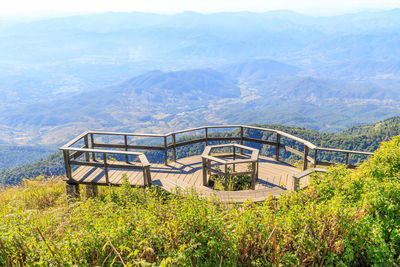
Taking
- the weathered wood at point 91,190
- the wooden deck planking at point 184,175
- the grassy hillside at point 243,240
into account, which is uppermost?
the grassy hillside at point 243,240

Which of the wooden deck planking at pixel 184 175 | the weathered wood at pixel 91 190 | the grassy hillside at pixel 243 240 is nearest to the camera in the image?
the grassy hillside at pixel 243 240

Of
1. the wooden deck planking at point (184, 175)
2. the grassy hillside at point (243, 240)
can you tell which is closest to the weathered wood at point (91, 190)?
the wooden deck planking at point (184, 175)

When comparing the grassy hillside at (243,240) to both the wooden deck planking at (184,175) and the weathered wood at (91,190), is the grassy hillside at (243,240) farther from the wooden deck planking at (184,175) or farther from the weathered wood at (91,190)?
the weathered wood at (91,190)

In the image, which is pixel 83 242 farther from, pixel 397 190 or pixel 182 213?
pixel 397 190

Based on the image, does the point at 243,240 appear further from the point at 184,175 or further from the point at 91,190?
the point at 91,190

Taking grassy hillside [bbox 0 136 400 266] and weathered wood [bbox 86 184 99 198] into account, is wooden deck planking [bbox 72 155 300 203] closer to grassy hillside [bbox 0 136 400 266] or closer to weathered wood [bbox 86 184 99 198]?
weathered wood [bbox 86 184 99 198]

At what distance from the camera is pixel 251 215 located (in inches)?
149

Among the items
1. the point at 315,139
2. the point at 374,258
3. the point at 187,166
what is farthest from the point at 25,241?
the point at 315,139

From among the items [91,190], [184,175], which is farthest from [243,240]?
[91,190]

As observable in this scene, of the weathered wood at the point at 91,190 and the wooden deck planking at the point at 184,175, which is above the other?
the wooden deck planking at the point at 184,175

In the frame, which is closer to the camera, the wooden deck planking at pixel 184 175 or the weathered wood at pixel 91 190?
the wooden deck planking at pixel 184 175

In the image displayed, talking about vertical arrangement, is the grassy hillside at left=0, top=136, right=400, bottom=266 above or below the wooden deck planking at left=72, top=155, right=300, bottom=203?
above

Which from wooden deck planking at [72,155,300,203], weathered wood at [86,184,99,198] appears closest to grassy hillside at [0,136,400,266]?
wooden deck planking at [72,155,300,203]

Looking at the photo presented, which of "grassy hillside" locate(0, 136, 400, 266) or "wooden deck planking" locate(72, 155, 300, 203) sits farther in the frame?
"wooden deck planking" locate(72, 155, 300, 203)
